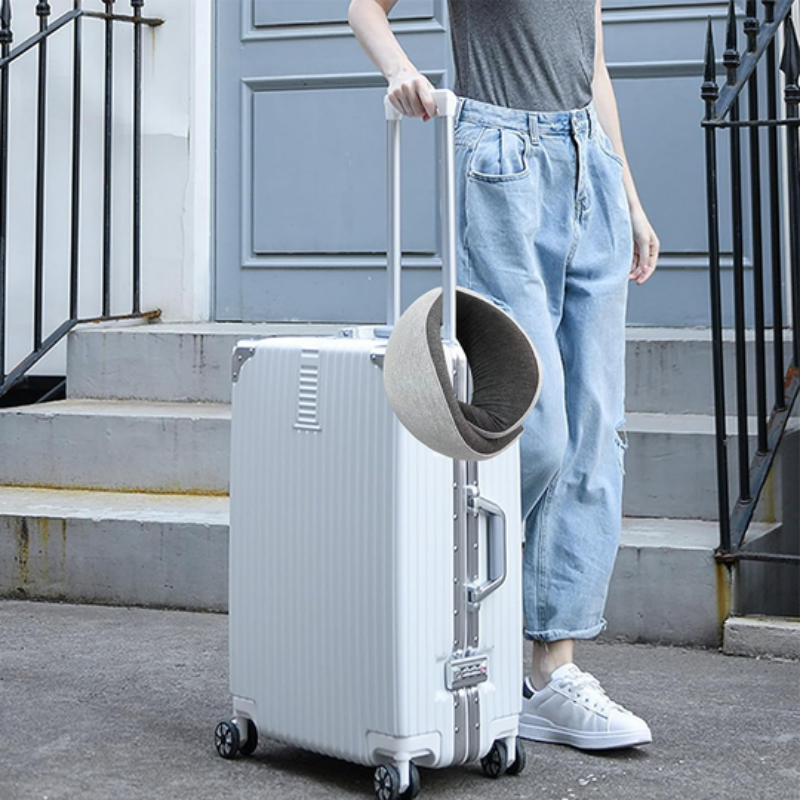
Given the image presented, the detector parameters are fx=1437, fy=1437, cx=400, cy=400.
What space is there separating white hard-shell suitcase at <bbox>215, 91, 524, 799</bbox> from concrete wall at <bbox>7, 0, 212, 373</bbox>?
94.1 inches

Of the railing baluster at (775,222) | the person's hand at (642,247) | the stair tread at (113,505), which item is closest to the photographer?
the person's hand at (642,247)

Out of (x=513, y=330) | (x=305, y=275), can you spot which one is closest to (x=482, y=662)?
(x=513, y=330)

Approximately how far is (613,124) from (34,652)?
1.55 meters

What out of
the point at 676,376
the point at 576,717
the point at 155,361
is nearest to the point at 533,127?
the point at 576,717

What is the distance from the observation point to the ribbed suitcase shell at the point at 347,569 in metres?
1.97

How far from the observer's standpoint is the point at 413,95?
1.97 metres

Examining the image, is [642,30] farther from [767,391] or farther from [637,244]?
[637,244]

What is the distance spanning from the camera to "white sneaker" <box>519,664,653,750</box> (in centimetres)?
223

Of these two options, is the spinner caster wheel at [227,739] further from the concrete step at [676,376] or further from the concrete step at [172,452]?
the concrete step at [676,376]

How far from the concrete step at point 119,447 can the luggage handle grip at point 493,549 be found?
164 cm

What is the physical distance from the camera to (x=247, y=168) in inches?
178

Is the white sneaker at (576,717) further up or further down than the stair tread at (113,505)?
further down

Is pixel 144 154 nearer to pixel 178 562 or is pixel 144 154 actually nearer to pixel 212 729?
pixel 178 562

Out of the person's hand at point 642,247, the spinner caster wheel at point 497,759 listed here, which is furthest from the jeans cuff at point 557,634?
the person's hand at point 642,247
